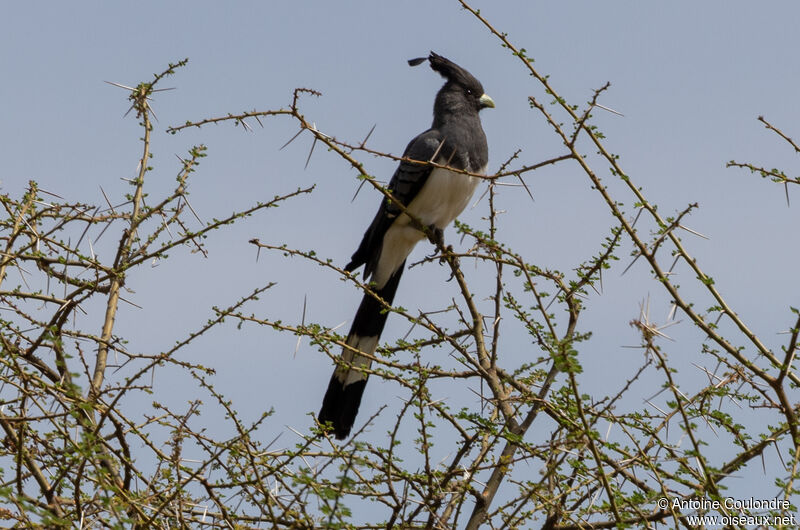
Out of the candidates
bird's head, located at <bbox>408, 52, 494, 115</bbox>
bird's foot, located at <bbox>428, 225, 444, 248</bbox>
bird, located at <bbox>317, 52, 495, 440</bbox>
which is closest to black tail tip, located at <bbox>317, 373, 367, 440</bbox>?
bird, located at <bbox>317, 52, 495, 440</bbox>

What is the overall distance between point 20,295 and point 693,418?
2.48 meters

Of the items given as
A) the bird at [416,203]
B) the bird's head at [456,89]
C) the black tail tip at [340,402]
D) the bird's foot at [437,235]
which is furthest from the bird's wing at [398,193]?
the black tail tip at [340,402]

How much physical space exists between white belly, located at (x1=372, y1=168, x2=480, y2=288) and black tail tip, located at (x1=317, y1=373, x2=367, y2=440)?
39.8 inches

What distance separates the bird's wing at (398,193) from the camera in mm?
5875

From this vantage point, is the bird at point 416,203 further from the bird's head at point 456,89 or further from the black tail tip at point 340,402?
the black tail tip at point 340,402

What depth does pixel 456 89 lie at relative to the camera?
21.5 feet

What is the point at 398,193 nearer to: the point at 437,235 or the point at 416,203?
the point at 416,203

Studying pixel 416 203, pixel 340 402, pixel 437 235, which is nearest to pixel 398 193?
pixel 416 203

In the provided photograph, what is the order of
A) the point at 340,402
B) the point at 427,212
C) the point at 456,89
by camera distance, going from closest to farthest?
1. the point at 340,402
2. the point at 427,212
3. the point at 456,89

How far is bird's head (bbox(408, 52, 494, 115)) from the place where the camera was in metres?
6.48

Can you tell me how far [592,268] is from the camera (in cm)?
383

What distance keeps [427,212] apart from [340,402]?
4.27ft

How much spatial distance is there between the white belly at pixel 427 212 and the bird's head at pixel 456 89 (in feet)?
2.29

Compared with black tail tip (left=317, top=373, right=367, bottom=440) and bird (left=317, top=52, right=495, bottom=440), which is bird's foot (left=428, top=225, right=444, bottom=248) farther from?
black tail tip (left=317, top=373, right=367, bottom=440)
